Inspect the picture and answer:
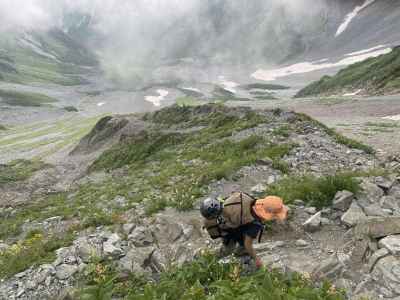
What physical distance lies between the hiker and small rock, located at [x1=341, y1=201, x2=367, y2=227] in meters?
2.38

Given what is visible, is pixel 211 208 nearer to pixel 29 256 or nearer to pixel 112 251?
pixel 112 251

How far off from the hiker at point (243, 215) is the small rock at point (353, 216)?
2.38 metres

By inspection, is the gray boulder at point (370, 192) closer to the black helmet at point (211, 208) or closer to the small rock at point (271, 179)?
the small rock at point (271, 179)

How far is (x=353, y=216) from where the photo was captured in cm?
1013

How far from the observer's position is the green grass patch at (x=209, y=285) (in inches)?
285

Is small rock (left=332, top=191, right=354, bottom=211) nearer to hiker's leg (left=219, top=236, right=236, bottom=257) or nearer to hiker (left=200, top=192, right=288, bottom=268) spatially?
hiker (left=200, top=192, right=288, bottom=268)

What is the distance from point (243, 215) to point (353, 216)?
3445 millimetres

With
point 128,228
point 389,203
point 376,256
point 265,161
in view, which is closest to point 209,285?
point 376,256

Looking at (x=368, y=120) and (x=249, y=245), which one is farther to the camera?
(x=368, y=120)

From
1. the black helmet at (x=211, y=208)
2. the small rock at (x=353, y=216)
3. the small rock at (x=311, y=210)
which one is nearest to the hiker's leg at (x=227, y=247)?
the black helmet at (x=211, y=208)

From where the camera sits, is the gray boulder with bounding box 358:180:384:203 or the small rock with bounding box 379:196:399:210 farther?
the gray boulder with bounding box 358:180:384:203

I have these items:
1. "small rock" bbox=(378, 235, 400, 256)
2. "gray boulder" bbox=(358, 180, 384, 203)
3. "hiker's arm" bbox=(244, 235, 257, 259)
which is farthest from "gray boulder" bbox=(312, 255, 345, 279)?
"gray boulder" bbox=(358, 180, 384, 203)

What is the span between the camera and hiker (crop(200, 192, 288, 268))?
8.47 meters

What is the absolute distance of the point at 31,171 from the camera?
50031mm
